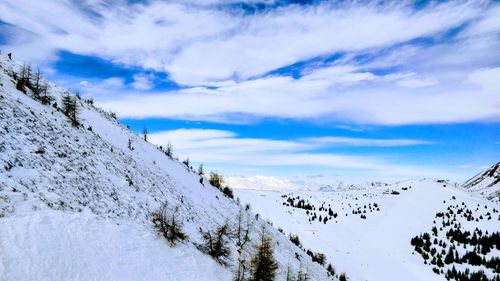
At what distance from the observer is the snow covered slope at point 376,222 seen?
2445 centimetres

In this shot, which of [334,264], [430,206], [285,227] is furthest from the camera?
[430,206]

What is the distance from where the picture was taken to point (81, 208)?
1012 centimetres

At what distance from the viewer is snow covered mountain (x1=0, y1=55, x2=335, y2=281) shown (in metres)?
8.09

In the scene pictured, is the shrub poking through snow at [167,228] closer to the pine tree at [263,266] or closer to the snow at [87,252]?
the snow at [87,252]

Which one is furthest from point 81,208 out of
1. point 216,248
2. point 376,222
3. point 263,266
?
point 376,222

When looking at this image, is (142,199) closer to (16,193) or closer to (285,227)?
(16,193)

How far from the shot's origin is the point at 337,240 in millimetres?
29625

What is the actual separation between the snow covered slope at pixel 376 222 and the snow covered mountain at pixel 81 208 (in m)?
8.57

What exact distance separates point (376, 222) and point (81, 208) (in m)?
29.7

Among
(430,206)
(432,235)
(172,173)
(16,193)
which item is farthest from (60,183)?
(430,206)

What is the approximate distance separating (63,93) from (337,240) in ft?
68.4

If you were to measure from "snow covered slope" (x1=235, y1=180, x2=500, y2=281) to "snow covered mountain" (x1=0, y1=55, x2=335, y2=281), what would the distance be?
8575 mm

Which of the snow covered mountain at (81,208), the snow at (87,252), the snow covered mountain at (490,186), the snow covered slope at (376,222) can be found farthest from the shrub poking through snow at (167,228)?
the snow covered mountain at (490,186)

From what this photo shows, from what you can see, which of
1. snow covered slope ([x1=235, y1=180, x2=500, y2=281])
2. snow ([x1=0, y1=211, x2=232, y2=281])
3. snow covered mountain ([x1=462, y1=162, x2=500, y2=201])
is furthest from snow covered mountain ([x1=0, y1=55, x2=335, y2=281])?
snow covered mountain ([x1=462, y1=162, x2=500, y2=201])
